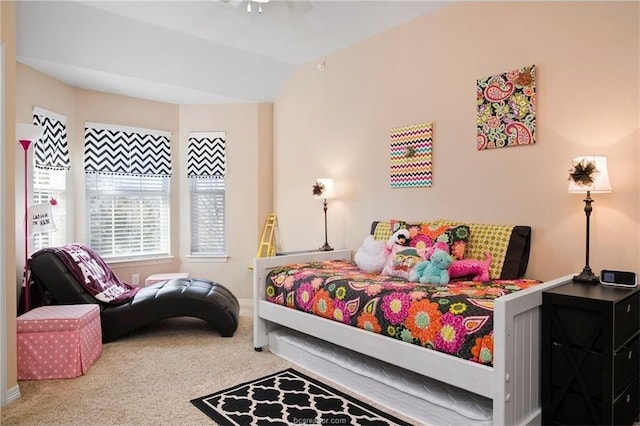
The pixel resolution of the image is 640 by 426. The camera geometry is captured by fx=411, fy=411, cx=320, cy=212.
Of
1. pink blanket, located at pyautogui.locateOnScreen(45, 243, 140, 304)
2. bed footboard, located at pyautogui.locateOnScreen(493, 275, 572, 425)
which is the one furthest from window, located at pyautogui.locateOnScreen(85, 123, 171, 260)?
bed footboard, located at pyautogui.locateOnScreen(493, 275, 572, 425)

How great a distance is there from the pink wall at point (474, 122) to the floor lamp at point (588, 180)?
19 centimetres

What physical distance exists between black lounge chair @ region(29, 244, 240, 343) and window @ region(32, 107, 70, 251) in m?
0.56

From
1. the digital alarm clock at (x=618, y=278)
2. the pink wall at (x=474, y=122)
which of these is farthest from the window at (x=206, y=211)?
→ the digital alarm clock at (x=618, y=278)

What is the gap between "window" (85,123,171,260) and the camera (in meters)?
4.65

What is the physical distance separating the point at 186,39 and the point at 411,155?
96.3 inches

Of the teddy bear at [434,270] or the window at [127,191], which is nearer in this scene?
the teddy bear at [434,270]

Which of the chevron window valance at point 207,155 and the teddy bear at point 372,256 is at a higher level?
the chevron window valance at point 207,155

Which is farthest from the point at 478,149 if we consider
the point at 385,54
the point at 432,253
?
the point at 385,54

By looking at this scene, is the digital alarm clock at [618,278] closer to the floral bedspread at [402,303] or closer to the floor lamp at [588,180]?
the floor lamp at [588,180]

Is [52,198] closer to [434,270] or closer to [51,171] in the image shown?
[51,171]

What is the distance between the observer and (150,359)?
318cm

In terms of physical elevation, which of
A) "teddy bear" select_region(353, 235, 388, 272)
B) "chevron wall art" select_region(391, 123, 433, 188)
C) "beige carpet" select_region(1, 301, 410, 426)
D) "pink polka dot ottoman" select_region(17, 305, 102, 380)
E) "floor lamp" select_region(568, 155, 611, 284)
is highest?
"chevron wall art" select_region(391, 123, 433, 188)

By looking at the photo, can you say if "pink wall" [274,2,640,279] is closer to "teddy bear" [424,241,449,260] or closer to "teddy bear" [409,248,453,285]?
"teddy bear" [424,241,449,260]

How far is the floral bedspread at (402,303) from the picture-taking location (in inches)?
79.9
